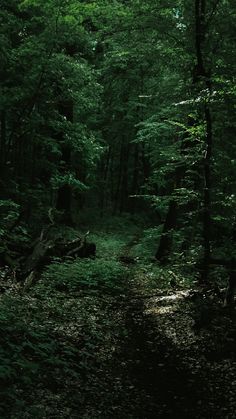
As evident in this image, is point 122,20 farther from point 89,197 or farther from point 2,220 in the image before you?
point 89,197

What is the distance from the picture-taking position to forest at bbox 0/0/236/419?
23.4 feet

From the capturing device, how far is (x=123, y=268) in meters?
18.3

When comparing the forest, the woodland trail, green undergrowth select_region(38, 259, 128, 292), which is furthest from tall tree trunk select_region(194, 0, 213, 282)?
green undergrowth select_region(38, 259, 128, 292)

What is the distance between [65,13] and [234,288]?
9456 millimetres

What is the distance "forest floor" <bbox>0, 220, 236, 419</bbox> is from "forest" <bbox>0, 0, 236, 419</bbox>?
33mm

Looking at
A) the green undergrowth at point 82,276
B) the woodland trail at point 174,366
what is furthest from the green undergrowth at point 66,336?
the woodland trail at point 174,366

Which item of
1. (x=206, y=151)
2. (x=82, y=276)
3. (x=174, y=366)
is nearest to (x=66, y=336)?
(x=174, y=366)

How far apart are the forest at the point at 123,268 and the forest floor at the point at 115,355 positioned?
3 centimetres

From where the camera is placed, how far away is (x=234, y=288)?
10.6 metres

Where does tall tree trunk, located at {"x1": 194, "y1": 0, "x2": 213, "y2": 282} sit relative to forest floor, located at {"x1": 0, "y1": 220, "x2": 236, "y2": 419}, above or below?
above

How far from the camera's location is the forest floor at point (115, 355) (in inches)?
258

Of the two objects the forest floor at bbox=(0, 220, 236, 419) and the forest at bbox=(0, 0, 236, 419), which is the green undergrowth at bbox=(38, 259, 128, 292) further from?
the forest floor at bbox=(0, 220, 236, 419)

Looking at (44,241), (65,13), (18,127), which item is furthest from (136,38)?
(44,241)

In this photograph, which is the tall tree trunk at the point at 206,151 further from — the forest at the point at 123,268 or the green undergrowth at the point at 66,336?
the green undergrowth at the point at 66,336
